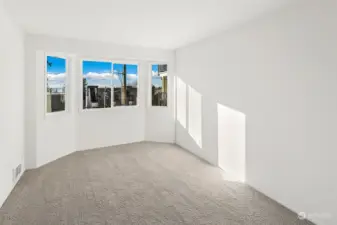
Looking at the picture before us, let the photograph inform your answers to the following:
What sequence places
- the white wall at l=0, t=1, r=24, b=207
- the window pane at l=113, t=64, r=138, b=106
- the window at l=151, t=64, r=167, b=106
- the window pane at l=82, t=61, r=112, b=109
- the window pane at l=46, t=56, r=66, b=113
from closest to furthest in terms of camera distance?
the white wall at l=0, t=1, r=24, b=207 < the window pane at l=46, t=56, r=66, b=113 < the window pane at l=82, t=61, r=112, b=109 < the window pane at l=113, t=64, r=138, b=106 < the window at l=151, t=64, r=167, b=106

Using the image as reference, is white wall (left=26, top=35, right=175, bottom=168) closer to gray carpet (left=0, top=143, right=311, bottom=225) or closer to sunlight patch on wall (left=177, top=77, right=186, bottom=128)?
sunlight patch on wall (left=177, top=77, right=186, bottom=128)

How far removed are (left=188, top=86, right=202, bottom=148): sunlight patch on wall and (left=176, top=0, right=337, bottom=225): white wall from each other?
2.70ft

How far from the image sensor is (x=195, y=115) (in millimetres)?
4891

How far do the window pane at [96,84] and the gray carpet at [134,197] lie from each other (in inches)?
59.7

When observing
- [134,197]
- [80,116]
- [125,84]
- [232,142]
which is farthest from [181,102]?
[134,197]

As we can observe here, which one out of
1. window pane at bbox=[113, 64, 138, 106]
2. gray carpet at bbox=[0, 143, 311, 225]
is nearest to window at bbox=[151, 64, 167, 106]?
window pane at bbox=[113, 64, 138, 106]

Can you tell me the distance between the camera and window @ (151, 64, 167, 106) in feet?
19.5

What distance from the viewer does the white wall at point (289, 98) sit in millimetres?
2293

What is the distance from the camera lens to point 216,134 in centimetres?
419

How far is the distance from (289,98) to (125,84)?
13.0 feet

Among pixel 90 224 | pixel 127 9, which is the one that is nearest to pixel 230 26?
pixel 127 9
